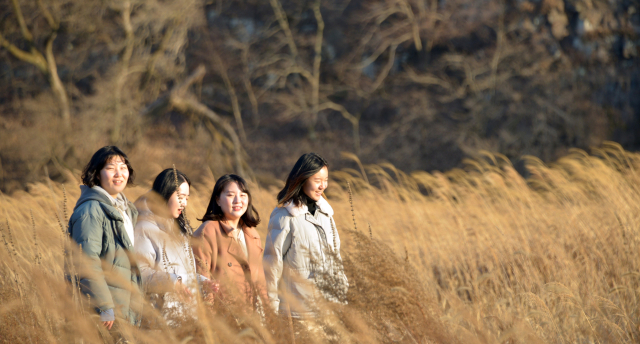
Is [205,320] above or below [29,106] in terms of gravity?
below

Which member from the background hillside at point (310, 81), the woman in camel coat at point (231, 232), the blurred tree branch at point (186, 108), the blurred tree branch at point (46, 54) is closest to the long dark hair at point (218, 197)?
the woman in camel coat at point (231, 232)

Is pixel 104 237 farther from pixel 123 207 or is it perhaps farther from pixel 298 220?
pixel 298 220

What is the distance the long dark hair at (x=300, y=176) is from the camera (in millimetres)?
3094

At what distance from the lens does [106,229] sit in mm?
2896

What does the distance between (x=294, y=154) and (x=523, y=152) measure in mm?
8350

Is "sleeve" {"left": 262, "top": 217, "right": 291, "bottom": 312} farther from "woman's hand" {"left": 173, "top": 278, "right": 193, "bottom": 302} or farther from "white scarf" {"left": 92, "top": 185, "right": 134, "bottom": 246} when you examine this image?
"woman's hand" {"left": 173, "top": 278, "right": 193, "bottom": 302}

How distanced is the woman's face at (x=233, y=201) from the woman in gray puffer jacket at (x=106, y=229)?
556 mm

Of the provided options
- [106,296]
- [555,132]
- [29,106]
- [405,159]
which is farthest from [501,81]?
[106,296]

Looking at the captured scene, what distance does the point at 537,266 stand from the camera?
4.19 meters

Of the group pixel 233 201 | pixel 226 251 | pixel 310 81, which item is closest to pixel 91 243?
pixel 226 251

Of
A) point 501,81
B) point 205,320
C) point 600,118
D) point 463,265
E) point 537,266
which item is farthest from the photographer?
point 501,81

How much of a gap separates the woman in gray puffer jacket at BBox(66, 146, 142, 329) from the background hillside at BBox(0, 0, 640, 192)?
856 cm

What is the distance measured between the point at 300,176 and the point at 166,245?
1138 mm

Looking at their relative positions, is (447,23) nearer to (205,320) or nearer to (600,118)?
(600,118)
